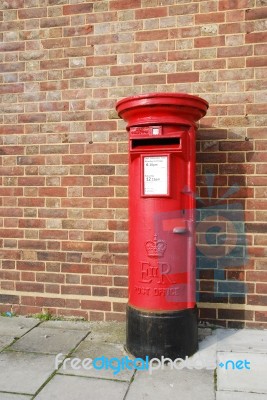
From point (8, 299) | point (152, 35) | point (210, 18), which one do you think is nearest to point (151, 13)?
point (152, 35)

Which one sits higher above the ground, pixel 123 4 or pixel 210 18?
pixel 123 4

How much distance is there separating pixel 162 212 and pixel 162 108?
783 mm

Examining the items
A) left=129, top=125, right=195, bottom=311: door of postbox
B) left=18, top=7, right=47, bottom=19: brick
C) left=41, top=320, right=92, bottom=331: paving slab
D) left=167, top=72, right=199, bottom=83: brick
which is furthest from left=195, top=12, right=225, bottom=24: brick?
left=41, top=320, right=92, bottom=331: paving slab

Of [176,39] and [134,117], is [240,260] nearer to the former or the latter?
[134,117]

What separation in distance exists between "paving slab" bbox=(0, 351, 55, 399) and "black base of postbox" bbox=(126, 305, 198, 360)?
0.71 m

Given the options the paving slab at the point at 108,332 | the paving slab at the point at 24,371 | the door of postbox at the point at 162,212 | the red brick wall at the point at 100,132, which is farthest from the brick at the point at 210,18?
the paving slab at the point at 24,371

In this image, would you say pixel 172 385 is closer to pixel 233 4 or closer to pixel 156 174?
pixel 156 174

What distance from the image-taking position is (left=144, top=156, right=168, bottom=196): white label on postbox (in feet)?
9.52

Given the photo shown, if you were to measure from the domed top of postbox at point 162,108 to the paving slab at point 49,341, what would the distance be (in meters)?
1.97

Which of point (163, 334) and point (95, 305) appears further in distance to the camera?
point (95, 305)

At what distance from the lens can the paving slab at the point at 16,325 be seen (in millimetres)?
3629

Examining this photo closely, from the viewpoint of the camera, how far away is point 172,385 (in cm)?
265

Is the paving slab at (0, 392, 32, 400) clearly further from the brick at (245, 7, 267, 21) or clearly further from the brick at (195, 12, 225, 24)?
the brick at (245, 7, 267, 21)

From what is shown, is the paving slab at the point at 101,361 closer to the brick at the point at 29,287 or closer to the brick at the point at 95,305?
the brick at the point at 95,305
